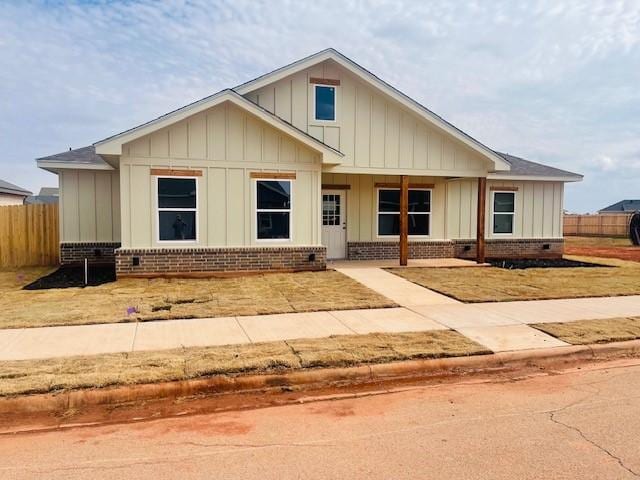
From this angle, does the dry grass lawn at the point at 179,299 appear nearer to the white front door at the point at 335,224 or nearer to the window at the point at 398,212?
the white front door at the point at 335,224

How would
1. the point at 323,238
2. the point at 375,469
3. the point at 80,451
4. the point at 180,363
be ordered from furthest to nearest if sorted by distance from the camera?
the point at 323,238 → the point at 180,363 → the point at 80,451 → the point at 375,469

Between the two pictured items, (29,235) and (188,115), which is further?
(29,235)

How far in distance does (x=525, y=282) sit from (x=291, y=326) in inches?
286

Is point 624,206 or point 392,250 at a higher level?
point 624,206

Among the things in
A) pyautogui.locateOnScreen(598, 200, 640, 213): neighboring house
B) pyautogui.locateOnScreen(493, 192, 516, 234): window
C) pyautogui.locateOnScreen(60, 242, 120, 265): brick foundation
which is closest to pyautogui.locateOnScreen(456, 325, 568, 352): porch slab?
pyautogui.locateOnScreen(493, 192, 516, 234): window

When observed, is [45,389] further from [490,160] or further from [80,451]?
[490,160]

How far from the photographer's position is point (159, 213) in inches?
481

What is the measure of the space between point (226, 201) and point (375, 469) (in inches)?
389

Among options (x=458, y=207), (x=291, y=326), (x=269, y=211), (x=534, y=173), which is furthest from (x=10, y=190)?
(x=534, y=173)

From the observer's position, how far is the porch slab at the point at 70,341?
19.8 ft

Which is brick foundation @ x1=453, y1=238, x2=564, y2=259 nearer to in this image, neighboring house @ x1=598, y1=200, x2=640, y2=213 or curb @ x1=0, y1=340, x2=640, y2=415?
curb @ x1=0, y1=340, x2=640, y2=415

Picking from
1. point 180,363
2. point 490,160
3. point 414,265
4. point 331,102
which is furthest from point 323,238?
point 180,363

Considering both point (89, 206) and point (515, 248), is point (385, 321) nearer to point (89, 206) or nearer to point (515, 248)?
point (89, 206)

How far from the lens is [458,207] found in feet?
58.0
